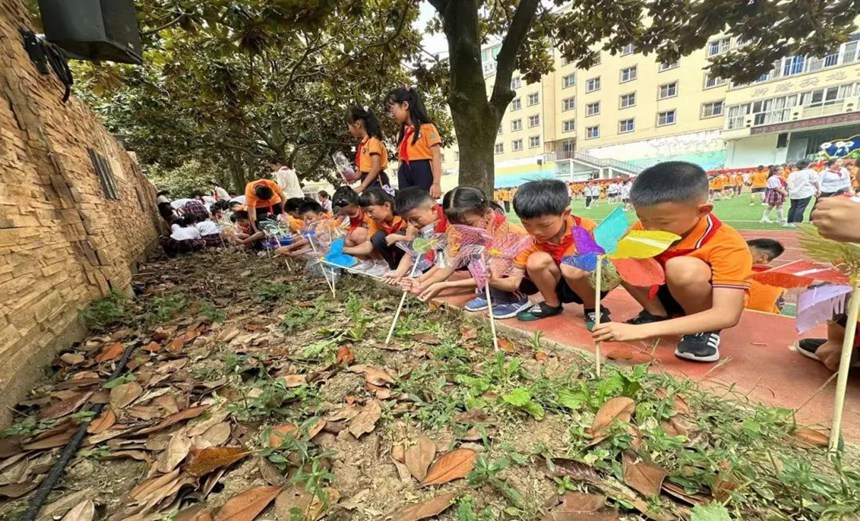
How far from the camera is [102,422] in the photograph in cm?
158

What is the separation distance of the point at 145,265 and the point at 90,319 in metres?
3.93

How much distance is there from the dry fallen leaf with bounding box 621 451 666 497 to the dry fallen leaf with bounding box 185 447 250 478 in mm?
1249

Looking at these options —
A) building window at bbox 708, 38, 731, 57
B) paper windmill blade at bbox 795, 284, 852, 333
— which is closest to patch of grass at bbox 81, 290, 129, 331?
paper windmill blade at bbox 795, 284, 852, 333

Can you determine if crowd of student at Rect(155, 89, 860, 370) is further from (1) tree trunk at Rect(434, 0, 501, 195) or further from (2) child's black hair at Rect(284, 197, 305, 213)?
(2) child's black hair at Rect(284, 197, 305, 213)

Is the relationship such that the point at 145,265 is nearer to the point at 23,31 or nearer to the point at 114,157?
the point at 114,157

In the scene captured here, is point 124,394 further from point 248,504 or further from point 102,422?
point 248,504

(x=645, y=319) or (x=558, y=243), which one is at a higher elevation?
(x=558, y=243)

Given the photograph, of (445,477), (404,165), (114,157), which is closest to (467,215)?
(445,477)

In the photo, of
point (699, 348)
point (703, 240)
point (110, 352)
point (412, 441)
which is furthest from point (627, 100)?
point (110, 352)

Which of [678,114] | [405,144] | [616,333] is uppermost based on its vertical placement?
[678,114]

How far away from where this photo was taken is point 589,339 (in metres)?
1.98

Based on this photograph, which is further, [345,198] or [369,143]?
[345,198]

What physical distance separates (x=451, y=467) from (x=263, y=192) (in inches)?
245

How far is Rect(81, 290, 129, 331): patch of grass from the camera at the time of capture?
271 cm
